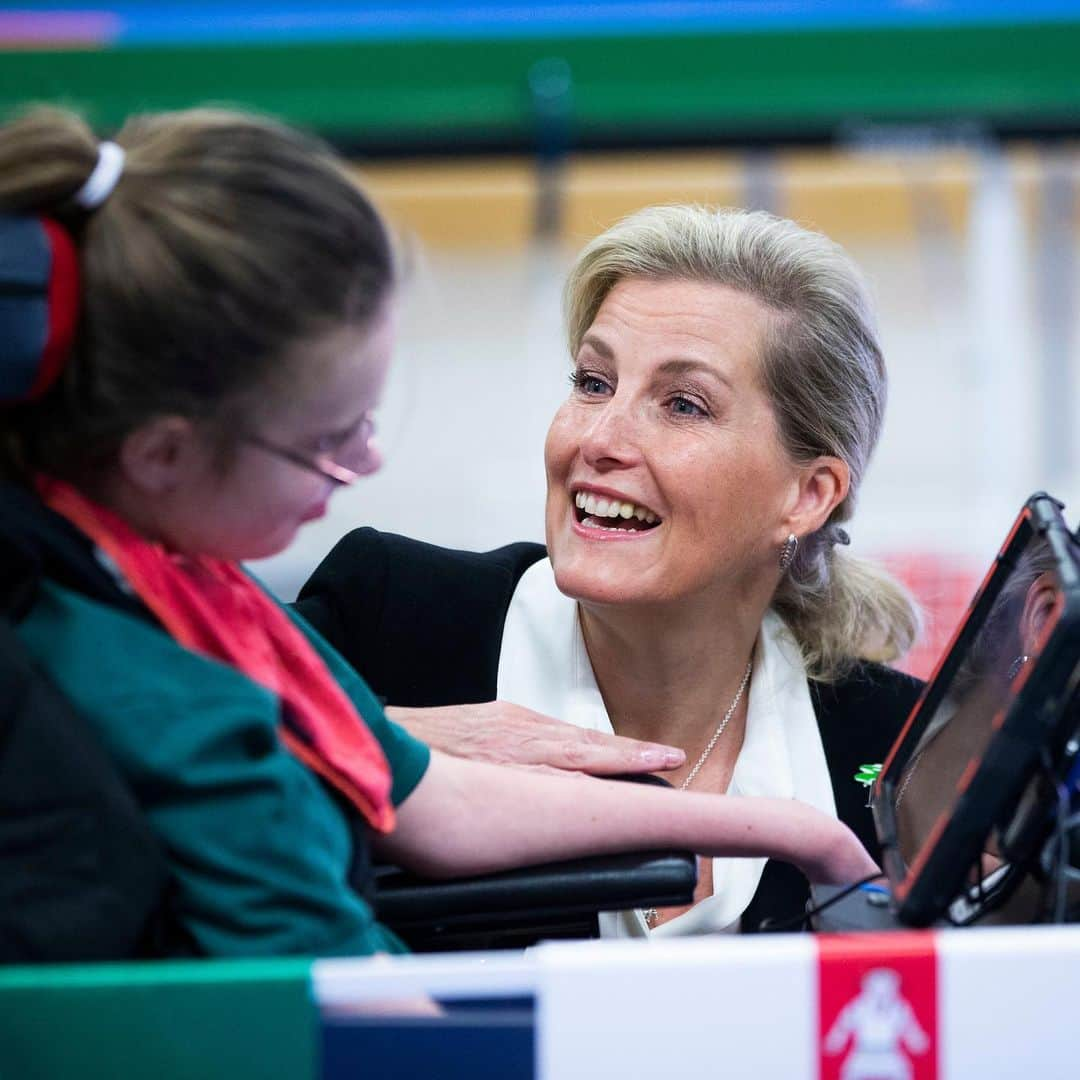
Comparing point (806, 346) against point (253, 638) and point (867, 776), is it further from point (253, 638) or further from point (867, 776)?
point (253, 638)

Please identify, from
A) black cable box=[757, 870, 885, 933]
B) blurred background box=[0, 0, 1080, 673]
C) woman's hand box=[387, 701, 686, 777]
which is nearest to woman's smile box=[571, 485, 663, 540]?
woman's hand box=[387, 701, 686, 777]

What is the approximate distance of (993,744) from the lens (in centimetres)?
104

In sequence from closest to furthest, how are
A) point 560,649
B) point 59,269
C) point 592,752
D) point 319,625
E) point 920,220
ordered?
point 59,269 < point 592,752 < point 319,625 < point 560,649 < point 920,220

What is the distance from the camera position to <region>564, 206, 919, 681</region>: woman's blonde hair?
173cm

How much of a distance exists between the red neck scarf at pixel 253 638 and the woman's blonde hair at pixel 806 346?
2.50 ft

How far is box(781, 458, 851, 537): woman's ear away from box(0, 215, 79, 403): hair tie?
1021mm

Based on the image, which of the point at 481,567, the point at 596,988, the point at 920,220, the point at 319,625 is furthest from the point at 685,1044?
the point at 920,220

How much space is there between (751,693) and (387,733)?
68 cm

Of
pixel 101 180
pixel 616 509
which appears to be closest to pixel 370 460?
pixel 101 180

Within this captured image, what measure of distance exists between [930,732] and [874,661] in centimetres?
50

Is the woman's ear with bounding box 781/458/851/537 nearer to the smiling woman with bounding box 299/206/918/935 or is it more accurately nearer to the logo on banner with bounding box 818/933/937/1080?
the smiling woman with bounding box 299/206/918/935

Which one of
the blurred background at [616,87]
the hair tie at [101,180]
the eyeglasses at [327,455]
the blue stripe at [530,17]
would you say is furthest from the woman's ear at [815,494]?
the blue stripe at [530,17]

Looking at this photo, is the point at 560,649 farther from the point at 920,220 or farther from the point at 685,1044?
the point at 920,220

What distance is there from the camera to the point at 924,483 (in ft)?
16.6
